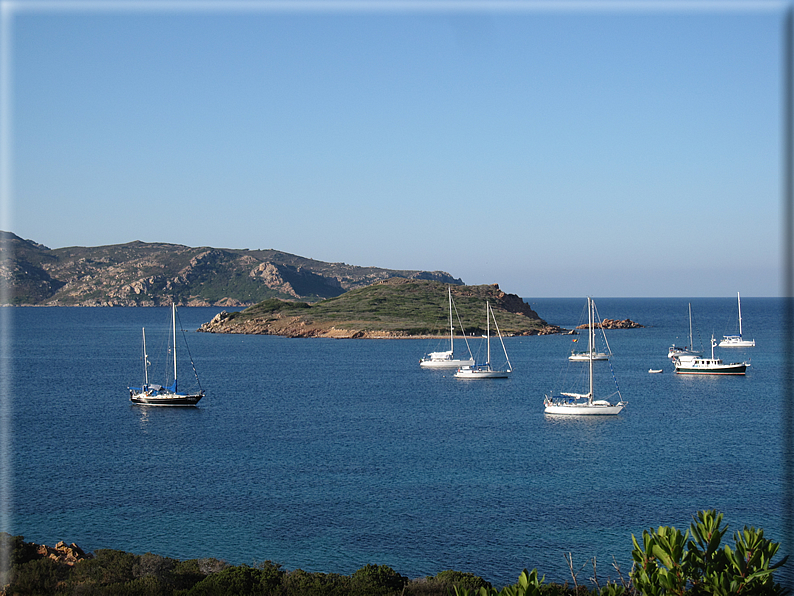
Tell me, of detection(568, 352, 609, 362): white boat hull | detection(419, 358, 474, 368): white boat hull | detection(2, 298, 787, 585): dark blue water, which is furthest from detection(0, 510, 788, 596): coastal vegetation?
detection(568, 352, 609, 362): white boat hull

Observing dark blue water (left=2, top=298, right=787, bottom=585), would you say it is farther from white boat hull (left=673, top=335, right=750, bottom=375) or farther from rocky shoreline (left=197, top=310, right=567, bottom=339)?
rocky shoreline (left=197, top=310, right=567, bottom=339)

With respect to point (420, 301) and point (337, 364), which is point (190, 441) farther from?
point (420, 301)

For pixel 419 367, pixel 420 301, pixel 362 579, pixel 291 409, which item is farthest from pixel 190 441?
pixel 420 301

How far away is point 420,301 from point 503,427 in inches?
4727

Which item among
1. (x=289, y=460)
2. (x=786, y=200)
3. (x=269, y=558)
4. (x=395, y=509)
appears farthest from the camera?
(x=289, y=460)

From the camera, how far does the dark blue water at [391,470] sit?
91.3 feet

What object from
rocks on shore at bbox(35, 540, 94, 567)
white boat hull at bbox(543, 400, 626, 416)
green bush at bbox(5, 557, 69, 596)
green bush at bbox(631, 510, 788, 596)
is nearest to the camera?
green bush at bbox(631, 510, 788, 596)

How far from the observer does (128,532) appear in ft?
94.5

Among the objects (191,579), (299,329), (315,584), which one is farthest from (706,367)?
(299,329)

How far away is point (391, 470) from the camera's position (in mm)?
38500

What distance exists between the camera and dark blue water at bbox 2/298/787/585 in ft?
91.3

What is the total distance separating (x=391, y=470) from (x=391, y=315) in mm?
120118

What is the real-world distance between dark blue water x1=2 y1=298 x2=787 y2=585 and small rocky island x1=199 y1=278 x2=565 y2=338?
68978 millimetres

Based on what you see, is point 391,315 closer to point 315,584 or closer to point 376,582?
point 376,582
